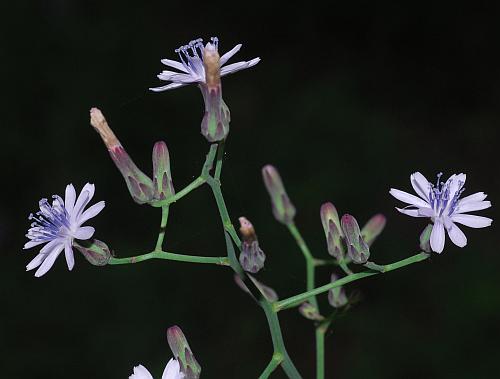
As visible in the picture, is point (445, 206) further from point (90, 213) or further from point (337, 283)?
point (90, 213)

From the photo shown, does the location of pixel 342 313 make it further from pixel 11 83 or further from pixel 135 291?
pixel 11 83

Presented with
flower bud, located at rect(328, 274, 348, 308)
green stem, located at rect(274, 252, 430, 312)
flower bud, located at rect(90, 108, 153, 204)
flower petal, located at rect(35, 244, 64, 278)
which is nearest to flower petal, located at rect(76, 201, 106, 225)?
flower petal, located at rect(35, 244, 64, 278)

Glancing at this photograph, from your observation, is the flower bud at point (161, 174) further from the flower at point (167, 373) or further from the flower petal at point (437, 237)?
the flower petal at point (437, 237)

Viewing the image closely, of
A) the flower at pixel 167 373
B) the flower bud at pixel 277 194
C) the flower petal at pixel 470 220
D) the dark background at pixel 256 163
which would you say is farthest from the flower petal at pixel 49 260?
the dark background at pixel 256 163

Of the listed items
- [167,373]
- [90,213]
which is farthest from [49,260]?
[167,373]

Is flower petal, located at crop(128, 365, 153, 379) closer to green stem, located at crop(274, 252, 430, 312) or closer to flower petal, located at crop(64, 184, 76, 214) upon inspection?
green stem, located at crop(274, 252, 430, 312)
